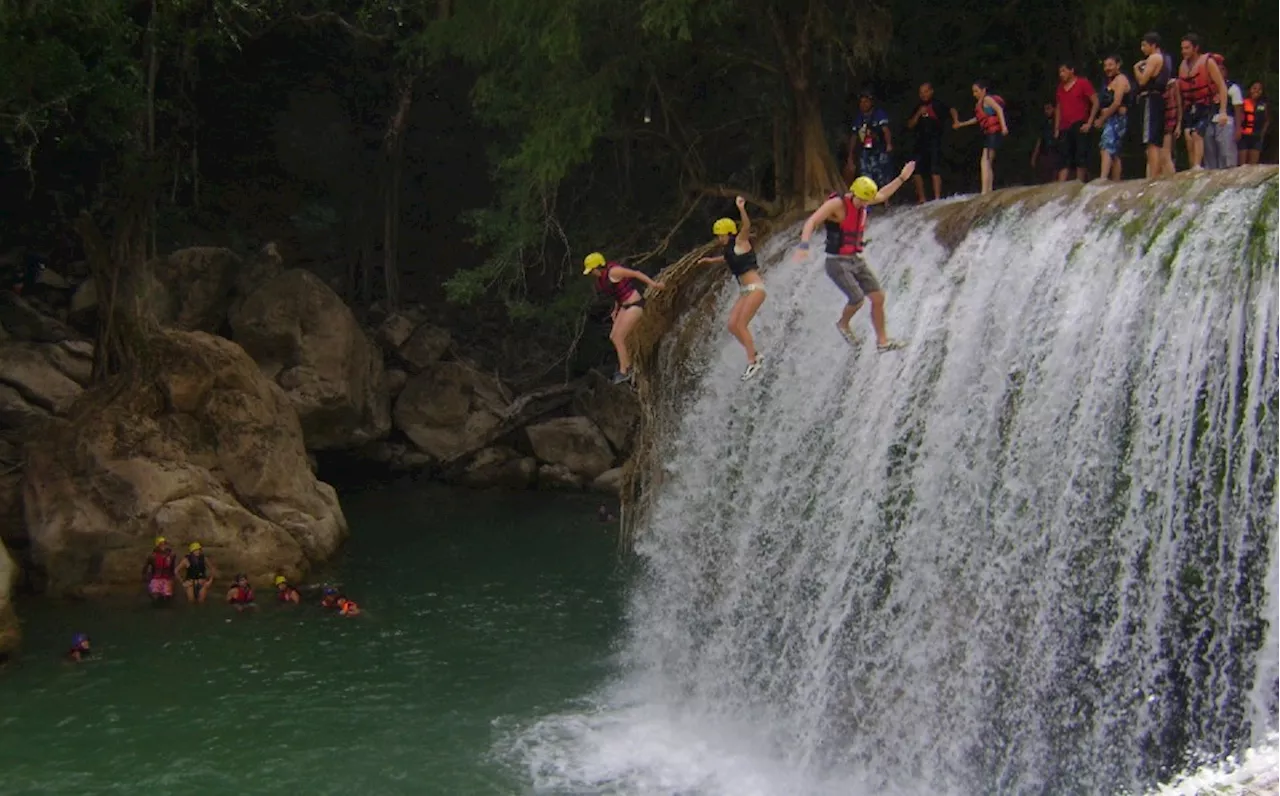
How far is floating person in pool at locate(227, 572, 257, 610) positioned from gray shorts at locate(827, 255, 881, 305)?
352 inches

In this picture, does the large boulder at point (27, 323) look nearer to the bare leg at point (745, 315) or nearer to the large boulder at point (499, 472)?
the large boulder at point (499, 472)

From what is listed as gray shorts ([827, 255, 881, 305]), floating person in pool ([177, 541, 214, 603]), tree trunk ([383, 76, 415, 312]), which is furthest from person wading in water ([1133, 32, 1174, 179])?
tree trunk ([383, 76, 415, 312])

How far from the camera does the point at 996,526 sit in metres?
9.40

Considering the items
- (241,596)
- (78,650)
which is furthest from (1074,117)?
(78,650)

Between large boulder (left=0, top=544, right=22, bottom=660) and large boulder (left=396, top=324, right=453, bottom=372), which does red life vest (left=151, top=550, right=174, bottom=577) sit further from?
large boulder (left=396, top=324, right=453, bottom=372)

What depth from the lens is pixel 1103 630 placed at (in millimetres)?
8570

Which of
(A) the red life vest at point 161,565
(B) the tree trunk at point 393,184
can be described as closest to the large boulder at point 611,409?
(B) the tree trunk at point 393,184

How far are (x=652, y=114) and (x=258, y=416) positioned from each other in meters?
7.29

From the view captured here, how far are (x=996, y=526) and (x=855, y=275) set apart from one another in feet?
8.00

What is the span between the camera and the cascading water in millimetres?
8195

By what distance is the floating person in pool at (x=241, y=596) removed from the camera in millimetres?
15492

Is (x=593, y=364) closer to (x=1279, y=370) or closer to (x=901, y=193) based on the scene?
(x=901, y=193)

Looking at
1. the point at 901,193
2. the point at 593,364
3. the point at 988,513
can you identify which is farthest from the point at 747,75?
the point at 988,513

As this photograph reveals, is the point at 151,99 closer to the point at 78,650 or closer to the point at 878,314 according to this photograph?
the point at 78,650
